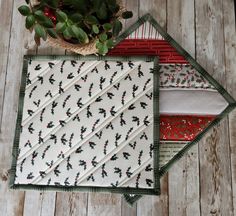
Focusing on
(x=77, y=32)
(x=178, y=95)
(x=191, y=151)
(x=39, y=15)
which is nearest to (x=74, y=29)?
(x=77, y=32)

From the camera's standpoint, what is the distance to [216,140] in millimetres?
1590

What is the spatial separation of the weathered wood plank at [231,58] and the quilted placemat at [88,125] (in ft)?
1.06

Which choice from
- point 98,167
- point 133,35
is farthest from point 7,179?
point 133,35

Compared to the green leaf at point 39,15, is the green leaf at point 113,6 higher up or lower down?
higher up

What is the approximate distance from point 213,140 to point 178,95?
0.24 m

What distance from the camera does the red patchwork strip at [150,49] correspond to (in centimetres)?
165

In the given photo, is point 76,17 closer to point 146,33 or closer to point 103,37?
point 103,37

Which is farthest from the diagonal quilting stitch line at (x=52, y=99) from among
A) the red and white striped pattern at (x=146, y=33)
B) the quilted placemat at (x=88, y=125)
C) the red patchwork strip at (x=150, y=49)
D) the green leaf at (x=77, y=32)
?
the green leaf at (x=77, y=32)

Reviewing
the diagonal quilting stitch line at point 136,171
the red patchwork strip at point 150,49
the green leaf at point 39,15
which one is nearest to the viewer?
the green leaf at point 39,15

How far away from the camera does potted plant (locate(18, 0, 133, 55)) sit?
122 centimetres

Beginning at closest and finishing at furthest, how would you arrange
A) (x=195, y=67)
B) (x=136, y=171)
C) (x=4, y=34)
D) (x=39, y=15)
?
1. (x=39, y=15)
2. (x=136, y=171)
3. (x=195, y=67)
4. (x=4, y=34)

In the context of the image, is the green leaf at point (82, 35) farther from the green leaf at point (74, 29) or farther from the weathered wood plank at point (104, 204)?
the weathered wood plank at point (104, 204)

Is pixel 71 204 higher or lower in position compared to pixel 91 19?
lower

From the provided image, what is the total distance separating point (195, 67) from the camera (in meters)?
1.64
